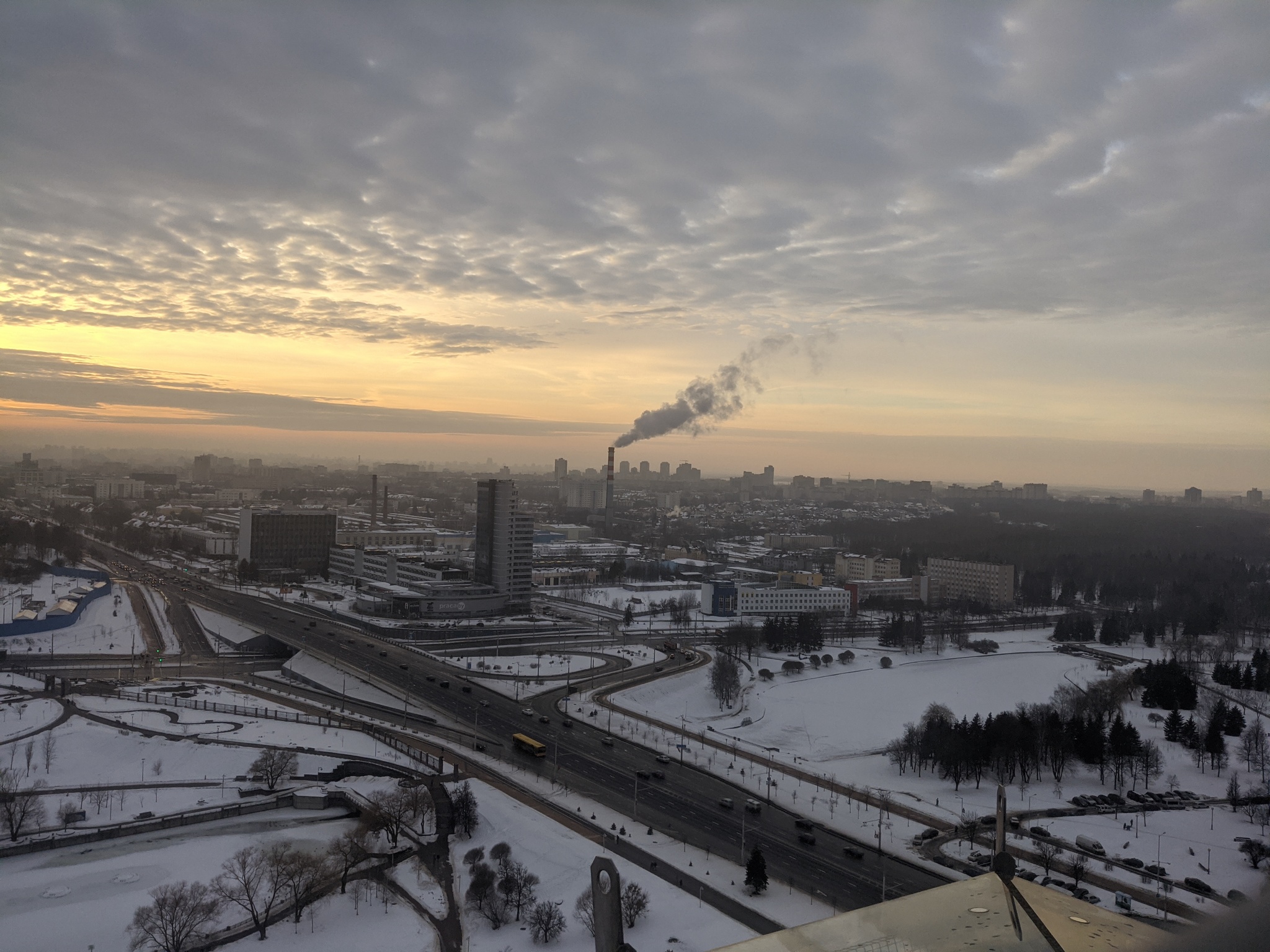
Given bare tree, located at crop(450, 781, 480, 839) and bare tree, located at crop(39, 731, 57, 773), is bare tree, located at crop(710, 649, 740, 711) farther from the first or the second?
bare tree, located at crop(39, 731, 57, 773)

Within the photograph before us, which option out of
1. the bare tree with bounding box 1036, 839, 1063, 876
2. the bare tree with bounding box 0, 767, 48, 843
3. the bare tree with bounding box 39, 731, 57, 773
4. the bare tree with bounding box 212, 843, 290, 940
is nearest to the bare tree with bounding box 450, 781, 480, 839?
the bare tree with bounding box 212, 843, 290, 940

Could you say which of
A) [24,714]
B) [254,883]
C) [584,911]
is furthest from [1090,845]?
[24,714]

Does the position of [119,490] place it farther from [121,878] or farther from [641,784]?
[641,784]

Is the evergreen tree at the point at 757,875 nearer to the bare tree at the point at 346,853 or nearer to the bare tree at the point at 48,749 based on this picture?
the bare tree at the point at 346,853

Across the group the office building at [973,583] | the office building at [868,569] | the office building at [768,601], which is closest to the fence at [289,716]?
the office building at [768,601]

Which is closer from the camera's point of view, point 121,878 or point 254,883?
point 254,883

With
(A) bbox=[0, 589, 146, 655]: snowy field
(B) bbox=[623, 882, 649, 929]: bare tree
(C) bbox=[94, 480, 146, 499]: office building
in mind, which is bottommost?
(A) bbox=[0, 589, 146, 655]: snowy field

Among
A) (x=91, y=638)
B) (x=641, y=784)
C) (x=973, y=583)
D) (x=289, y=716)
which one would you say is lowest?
(x=91, y=638)
